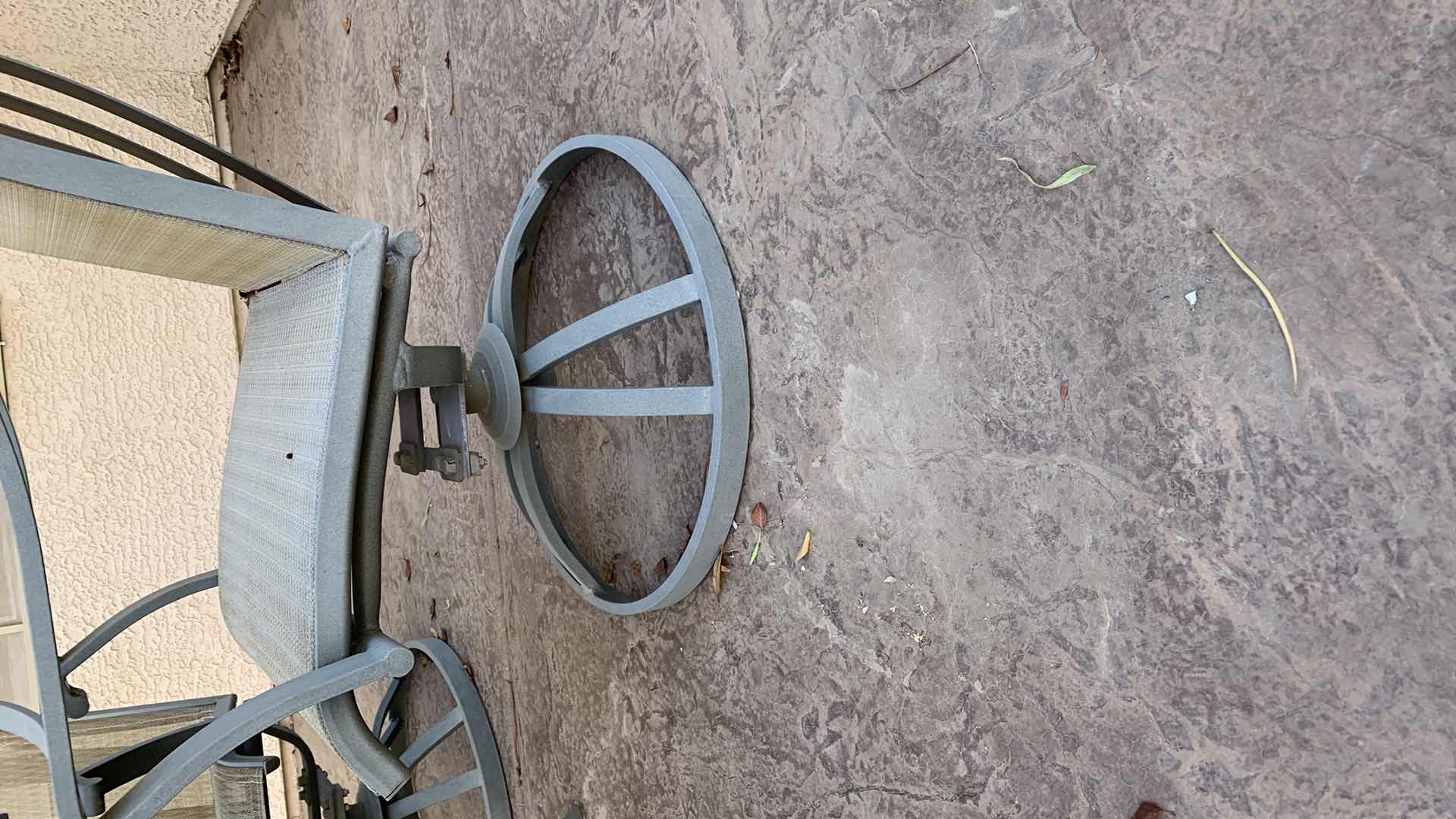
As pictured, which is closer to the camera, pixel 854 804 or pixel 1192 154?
pixel 1192 154

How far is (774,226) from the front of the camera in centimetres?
89

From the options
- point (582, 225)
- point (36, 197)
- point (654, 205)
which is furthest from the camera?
point (582, 225)

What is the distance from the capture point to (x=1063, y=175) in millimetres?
624

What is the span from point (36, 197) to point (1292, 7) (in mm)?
878

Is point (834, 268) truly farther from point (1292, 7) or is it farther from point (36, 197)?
point (36, 197)

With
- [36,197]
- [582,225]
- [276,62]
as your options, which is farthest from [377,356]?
[276,62]

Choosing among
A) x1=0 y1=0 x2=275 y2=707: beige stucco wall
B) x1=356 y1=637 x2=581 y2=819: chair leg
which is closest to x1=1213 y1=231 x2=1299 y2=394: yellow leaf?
x1=356 y1=637 x2=581 y2=819: chair leg

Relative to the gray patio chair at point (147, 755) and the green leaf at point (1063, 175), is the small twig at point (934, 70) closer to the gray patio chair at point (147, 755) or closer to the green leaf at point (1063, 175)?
the green leaf at point (1063, 175)

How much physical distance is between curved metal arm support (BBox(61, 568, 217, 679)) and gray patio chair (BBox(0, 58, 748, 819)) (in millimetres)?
394

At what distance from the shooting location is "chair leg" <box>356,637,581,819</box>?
1.56 m

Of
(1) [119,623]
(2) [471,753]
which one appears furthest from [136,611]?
(2) [471,753]

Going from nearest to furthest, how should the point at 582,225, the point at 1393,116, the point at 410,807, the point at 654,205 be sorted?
1. the point at 1393,116
2. the point at 654,205
3. the point at 582,225
4. the point at 410,807

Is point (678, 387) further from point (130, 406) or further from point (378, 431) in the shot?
point (130, 406)

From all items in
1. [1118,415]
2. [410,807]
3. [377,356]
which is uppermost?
[377,356]
